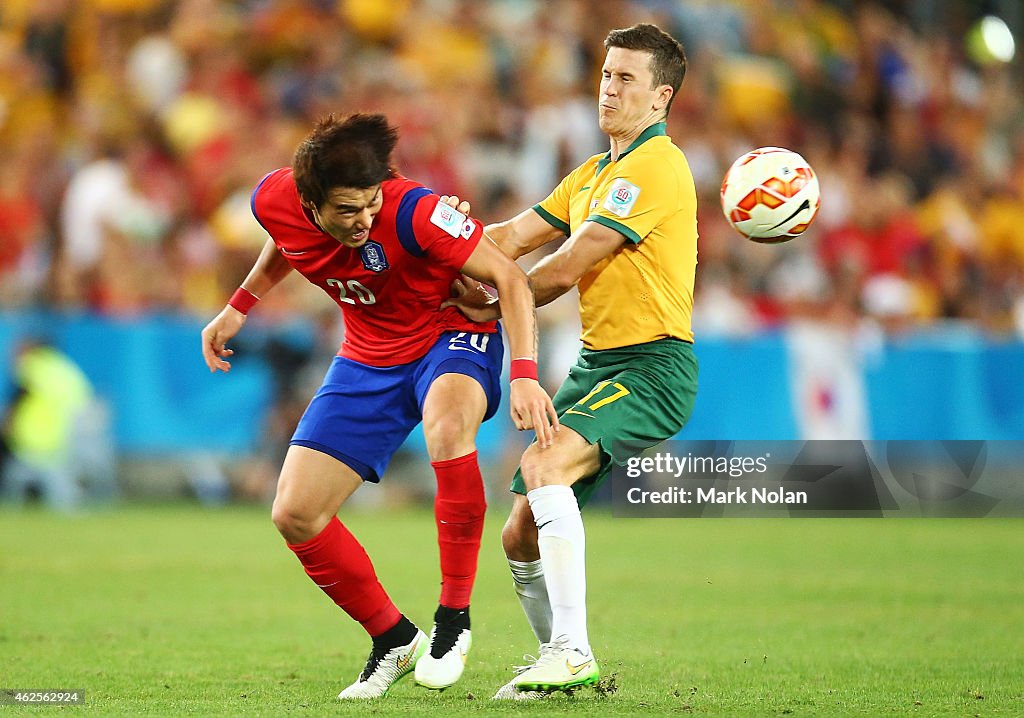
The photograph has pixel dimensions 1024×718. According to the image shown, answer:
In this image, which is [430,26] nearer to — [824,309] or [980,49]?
[824,309]

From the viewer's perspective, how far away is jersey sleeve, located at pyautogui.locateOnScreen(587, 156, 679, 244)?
17.6 feet

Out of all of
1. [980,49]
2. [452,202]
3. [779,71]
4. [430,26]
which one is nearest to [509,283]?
[452,202]

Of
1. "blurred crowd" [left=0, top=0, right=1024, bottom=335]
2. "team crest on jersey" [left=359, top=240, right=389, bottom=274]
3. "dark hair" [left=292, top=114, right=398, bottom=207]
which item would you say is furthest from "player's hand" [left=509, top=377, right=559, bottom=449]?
"blurred crowd" [left=0, top=0, right=1024, bottom=335]

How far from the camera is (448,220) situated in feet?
17.3

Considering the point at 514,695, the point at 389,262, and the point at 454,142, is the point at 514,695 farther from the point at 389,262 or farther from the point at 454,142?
the point at 454,142

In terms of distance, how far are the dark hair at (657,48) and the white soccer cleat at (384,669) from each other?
8.04 feet

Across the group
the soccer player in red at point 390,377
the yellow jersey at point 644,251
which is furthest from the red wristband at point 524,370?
the yellow jersey at point 644,251

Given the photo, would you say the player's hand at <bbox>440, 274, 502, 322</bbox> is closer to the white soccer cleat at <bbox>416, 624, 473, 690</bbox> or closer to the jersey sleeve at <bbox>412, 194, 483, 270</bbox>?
the jersey sleeve at <bbox>412, 194, 483, 270</bbox>

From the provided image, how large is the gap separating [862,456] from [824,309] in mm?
2250

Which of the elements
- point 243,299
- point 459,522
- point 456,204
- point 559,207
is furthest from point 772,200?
point 243,299

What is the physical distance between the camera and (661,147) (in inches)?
218

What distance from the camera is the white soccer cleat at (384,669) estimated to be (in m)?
5.42

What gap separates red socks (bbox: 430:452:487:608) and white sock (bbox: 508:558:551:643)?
0.20m

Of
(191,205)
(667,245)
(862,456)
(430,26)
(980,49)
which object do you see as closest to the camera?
(667,245)
